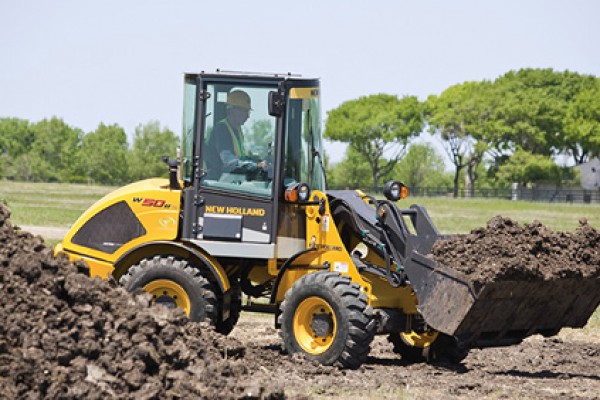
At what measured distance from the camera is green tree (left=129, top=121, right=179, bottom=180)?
119312mm

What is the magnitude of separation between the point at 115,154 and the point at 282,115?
111 m

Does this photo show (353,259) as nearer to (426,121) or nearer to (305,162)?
(305,162)

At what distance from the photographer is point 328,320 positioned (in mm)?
11047

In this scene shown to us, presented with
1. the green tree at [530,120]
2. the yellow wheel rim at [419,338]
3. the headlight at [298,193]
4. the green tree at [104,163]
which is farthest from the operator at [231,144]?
the green tree at [104,163]

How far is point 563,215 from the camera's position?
61.5 meters

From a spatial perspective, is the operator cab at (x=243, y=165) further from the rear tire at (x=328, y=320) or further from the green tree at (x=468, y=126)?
the green tree at (x=468, y=126)

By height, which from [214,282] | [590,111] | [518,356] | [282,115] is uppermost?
[590,111]

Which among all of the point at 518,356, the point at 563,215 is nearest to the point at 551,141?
the point at 563,215

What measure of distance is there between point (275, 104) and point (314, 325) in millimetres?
2382

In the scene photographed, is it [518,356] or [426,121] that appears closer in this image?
[518,356]

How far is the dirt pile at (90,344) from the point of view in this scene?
25.7ft

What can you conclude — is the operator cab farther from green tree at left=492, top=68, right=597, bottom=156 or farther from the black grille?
green tree at left=492, top=68, right=597, bottom=156

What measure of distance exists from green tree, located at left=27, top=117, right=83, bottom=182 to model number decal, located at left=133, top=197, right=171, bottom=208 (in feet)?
368

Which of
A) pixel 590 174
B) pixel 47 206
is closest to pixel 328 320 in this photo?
pixel 47 206
